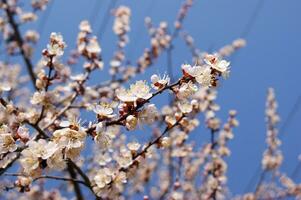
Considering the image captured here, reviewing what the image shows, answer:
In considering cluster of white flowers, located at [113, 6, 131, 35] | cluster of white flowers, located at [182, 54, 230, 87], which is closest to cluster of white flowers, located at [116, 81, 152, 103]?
cluster of white flowers, located at [182, 54, 230, 87]

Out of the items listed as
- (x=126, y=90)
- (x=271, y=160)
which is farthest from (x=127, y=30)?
(x=126, y=90)

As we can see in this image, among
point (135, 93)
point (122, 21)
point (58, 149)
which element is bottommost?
point (58, 149)

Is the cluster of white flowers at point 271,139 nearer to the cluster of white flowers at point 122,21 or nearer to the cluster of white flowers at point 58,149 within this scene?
the cluster of white flowers at point 122,21

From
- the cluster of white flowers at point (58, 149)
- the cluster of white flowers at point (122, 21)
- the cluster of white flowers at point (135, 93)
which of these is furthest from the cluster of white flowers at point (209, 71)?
the cluster of white flowers at point (122, 21)

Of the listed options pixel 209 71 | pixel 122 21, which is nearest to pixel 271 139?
pixel 122 21

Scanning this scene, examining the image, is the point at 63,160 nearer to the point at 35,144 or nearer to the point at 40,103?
the point at 35,144

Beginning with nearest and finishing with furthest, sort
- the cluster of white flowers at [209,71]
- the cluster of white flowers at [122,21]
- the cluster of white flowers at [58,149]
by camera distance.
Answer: the cluster of white flowers at [58,149] < the cluster of white flowers at [209,71] < the cluster of white flowers at [122,21]

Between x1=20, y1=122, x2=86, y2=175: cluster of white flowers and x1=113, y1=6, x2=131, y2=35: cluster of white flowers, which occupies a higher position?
x1=113, y1=6, x2=131, y2=35: cluster of white flowers

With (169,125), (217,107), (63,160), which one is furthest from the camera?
(217,107)

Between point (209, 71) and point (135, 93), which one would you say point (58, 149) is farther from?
point (209, 71)

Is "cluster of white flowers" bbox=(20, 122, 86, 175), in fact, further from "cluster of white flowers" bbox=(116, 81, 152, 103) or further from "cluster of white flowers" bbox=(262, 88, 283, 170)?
"cluster of white flowers" bbox=(262, 88, 283, 170)

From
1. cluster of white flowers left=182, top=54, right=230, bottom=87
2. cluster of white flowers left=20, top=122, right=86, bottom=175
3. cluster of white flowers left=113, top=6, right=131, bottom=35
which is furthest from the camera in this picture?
cluster of white flowers left=113, top=6, right=131, bottom=35
